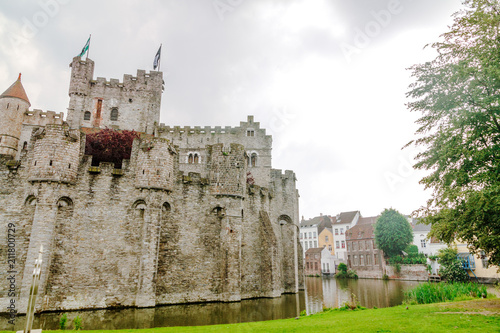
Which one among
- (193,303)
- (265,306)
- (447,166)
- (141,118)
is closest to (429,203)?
(447,166)

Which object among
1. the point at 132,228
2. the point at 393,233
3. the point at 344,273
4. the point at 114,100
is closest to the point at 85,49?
the point at 114,100

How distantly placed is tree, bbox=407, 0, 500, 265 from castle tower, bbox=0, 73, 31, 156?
38488 mm

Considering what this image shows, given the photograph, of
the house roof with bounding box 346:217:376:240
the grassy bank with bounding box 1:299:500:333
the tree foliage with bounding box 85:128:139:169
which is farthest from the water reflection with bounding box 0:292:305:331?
the house roof with bounding box 346:217:376:240

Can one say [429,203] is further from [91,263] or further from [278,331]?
[91,263]

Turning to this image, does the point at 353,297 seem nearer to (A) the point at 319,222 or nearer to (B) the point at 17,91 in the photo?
(B) the point at 17,91

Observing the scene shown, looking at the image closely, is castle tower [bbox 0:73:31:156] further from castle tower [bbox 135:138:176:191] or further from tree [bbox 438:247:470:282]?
tree [bbox 438:247:470:282]

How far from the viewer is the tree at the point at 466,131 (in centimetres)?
1318

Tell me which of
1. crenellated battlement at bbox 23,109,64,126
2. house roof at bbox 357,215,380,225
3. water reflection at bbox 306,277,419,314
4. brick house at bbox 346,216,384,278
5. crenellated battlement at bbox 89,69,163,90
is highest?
crenellated battlement at bbox 89,69,163,90

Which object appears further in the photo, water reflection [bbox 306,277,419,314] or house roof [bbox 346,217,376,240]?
house roof [bbox 346,217,376,240]

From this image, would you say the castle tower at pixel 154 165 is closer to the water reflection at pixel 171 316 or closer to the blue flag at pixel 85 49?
the water reflection at pixel 171 316

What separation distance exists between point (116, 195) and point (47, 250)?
15.1 ft

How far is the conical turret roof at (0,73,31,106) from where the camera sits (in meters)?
35.6

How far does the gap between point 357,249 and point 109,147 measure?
51.4m

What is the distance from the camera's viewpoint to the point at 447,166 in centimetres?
1513
